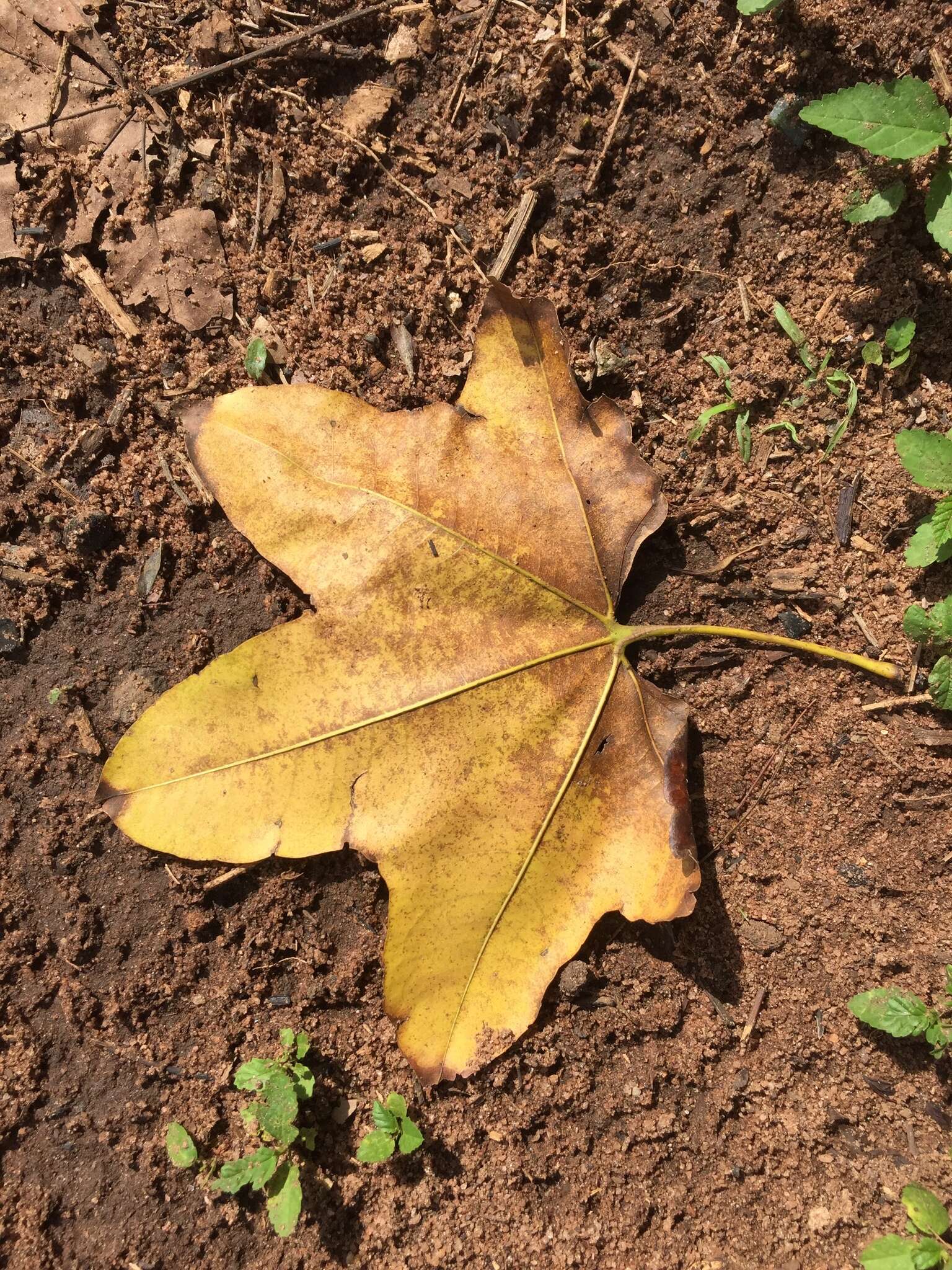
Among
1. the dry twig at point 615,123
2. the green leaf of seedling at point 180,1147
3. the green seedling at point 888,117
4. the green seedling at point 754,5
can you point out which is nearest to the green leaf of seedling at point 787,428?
the green seedling at point 888,117

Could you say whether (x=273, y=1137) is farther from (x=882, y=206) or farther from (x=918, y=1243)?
(x=882, y=206)

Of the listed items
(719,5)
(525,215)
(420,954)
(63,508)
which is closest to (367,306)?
(525,215)

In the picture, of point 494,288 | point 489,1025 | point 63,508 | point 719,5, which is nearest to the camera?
point 494,288

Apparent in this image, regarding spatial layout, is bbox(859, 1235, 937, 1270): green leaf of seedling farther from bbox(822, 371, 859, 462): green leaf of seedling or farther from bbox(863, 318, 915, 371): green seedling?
bbox(863, 318, 915, 371): green seedling

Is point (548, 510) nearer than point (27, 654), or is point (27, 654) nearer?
point (548, 510)

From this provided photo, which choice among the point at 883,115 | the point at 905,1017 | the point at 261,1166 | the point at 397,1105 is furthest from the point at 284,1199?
the point at 883,115

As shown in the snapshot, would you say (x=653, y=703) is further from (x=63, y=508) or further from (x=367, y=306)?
(x=63, y=508)
